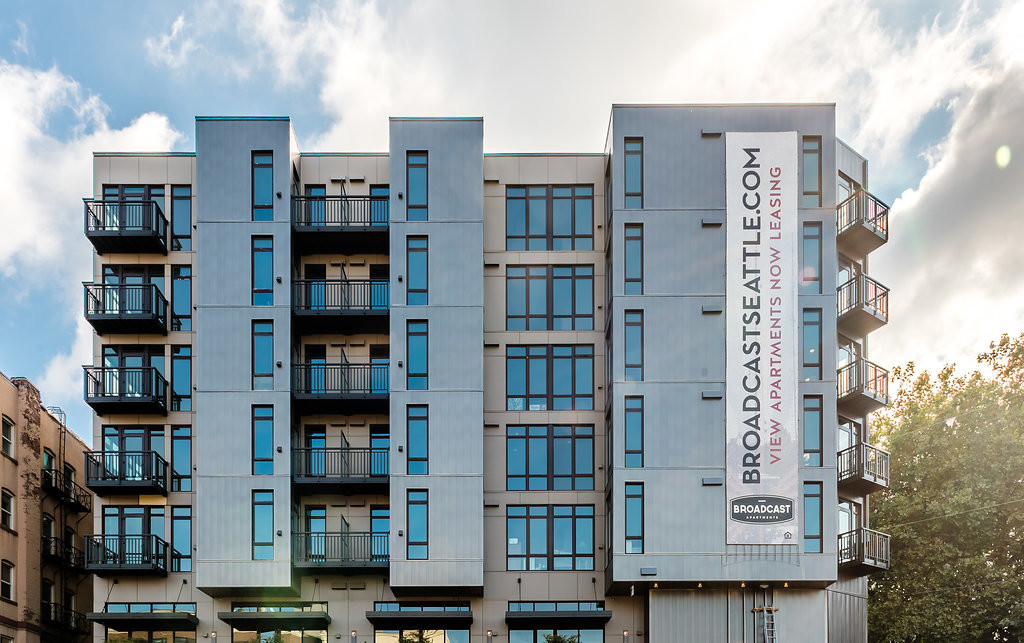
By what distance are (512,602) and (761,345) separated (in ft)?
36.8

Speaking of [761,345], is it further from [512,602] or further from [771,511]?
[512,602]

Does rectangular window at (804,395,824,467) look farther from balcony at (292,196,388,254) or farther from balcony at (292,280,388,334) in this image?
balcony at (292,196,388,254)

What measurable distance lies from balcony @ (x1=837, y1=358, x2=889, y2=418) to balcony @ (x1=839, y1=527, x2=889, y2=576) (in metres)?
4.09

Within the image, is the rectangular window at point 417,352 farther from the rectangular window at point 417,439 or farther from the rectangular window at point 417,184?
the rectangular window at point 417,184

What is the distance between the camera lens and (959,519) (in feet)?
117

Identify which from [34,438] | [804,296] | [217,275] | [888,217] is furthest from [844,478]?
[34,438]

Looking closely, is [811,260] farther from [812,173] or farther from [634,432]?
[634,432]

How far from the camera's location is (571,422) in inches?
1222

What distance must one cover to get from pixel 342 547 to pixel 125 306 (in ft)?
35.0

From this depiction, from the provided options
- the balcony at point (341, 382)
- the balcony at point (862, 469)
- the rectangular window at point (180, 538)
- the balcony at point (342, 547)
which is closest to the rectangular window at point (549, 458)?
the balcony at point (341, 382)

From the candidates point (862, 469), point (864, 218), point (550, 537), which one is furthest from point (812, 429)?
point (550, 537)

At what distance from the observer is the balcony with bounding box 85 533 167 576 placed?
29797 millimetres

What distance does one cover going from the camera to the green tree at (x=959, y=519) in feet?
115

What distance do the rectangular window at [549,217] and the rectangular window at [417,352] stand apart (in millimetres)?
4238
